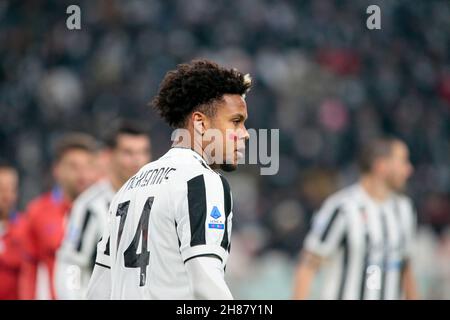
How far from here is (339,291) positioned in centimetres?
764

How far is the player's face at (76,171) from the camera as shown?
8.08 meters

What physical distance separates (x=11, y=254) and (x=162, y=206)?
5.01 meters

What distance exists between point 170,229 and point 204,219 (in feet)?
0.49

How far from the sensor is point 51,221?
321 inches

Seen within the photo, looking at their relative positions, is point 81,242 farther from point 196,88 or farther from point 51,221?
point 196,88

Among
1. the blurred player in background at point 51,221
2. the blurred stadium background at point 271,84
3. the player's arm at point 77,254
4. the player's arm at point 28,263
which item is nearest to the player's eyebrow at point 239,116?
the player's arm at point 77,254

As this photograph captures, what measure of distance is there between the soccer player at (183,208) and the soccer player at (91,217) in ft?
9.45

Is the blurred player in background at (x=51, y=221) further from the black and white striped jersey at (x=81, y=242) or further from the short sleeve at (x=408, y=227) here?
the short sleeve at (x=408, y=227)

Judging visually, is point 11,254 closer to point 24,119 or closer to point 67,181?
point 67,181

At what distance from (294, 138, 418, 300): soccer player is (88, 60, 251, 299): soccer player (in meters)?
3.75

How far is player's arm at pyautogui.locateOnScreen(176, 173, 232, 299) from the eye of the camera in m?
3.57

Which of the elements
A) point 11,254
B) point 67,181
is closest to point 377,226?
point 67,181
